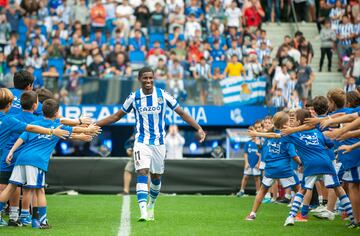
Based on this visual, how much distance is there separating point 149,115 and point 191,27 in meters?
17.2

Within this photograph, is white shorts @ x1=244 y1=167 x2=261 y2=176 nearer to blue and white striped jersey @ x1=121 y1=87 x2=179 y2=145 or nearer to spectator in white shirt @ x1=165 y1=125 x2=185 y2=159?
spectator in white shirt @ x1=165 y1=125 x2=185 y2=159

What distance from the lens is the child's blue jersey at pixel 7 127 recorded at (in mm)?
13641

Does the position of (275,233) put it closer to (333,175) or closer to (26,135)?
(333,175)

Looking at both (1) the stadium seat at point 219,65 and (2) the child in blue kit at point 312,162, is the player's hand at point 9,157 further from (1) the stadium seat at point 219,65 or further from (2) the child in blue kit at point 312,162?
(1) the stadium seat at point 219,65

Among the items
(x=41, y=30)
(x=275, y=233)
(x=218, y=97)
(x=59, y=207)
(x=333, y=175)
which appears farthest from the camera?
(x=41, y=30)

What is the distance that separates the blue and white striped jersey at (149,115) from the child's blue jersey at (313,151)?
208cm

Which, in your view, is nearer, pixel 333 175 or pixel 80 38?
pixel 333 175

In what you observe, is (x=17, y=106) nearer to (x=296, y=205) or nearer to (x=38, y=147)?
(x=38, y=147)

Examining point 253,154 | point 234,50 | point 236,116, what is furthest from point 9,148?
point 234,50

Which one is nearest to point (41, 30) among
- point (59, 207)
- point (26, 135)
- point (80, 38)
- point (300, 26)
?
point (80, 38)

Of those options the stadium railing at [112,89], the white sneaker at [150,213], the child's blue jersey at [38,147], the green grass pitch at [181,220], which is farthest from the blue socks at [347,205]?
the stadium railing at [112,89]

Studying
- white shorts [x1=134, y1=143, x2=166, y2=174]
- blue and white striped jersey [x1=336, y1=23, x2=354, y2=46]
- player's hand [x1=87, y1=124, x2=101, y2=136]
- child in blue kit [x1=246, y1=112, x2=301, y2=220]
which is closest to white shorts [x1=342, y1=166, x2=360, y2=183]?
child in blue kit [x1=246, y1=112, x2=301, y2=220]

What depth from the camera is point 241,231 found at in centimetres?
1381

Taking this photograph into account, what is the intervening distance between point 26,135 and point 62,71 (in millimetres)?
15683
